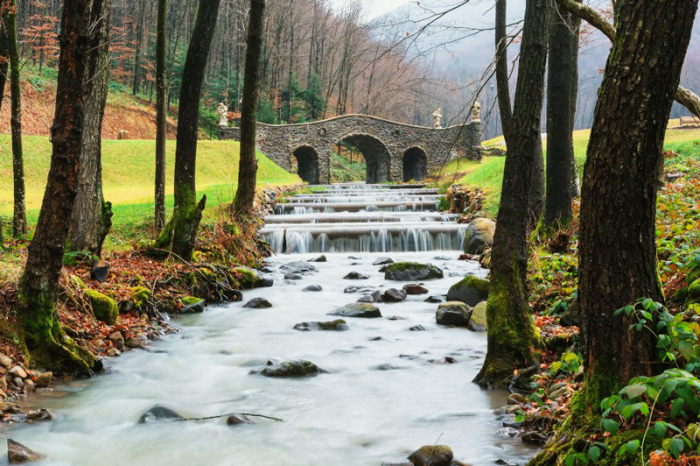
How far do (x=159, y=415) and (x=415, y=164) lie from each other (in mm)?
43989

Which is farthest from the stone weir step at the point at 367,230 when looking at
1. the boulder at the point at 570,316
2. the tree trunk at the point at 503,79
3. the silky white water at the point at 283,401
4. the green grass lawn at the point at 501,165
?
the boulder at the point at 570,316

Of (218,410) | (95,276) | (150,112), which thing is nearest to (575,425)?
(218,410)

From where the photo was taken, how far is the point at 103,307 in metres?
6.76

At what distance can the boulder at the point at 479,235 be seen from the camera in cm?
1402

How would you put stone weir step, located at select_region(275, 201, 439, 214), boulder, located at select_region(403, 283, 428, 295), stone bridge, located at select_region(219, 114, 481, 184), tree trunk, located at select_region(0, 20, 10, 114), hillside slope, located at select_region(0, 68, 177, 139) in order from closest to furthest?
1. tree trunk, located at select_region(0, 20, 10, 114)
2. boulder, located at select_region(403, 283, 428, 295)
3. stone weir step, located at select_region(275, 201, 439, 214)
4. hillside slope, located at select_region(0, 68, 177, 139)
5. stone bridge, located at select_region(219, 114, 481, 184)

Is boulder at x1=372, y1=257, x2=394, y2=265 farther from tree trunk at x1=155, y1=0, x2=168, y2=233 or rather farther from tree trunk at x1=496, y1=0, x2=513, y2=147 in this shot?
tree trunk at x1=155, y1=0, x2=168, y2=233

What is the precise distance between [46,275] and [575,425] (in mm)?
4392

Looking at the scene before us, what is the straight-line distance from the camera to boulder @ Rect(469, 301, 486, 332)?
7.60m

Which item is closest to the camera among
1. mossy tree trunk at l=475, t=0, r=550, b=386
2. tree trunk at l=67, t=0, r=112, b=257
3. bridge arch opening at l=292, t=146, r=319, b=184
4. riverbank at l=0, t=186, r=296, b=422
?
mossy tree trunk at l=475, t=0, r=550, b=386

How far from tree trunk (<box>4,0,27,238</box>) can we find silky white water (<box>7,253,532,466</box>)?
4742 millimetres

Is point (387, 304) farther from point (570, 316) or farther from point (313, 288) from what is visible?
point (570, 316)

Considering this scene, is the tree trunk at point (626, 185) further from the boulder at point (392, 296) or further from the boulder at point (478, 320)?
the boulder at point (392, 296)

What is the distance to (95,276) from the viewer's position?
7625mm

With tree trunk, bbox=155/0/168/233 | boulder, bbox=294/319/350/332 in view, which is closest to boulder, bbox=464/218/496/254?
boulder, bbox=294/319/350/332
